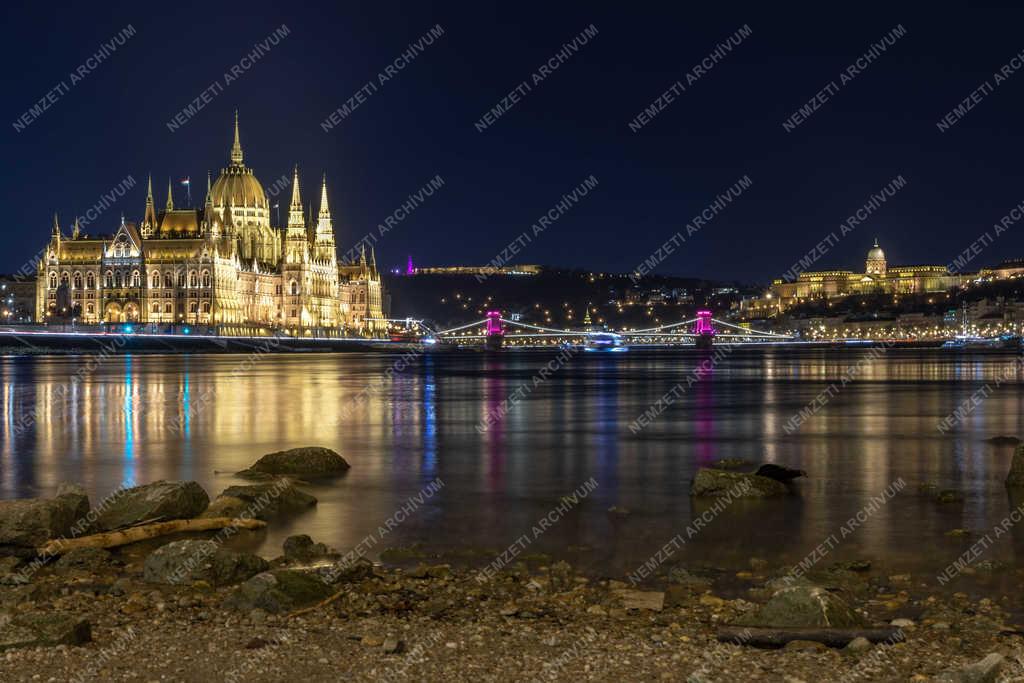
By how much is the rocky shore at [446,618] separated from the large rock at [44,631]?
0.05 ft

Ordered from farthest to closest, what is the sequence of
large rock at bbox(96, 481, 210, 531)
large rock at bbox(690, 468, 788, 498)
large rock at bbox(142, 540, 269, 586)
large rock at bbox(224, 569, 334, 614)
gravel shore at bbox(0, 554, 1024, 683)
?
large rock at bbox(690, 468, 788, 498) → large rock at bbox(96, 481, 210, 531) → large rock at bbox(142, 540, 269, 586) → large rock at bbox(224, 569, 334, 614) → gravel shore at bbox(0, 554, 1024, 683)

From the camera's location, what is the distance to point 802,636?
7.62 m

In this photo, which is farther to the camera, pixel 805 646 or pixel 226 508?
pixel 226 508

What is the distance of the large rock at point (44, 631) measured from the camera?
7.31 m

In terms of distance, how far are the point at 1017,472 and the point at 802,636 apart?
8856 millimetres

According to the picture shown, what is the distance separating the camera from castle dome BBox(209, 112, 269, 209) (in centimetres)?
14050

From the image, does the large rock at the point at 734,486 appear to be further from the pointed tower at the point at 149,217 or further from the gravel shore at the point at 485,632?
the pointed tower at the point at 149,217

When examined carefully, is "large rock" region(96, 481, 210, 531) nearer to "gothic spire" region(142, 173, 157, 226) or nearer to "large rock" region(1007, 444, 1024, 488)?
"large rock" region(1007, 444, 1024, 488)

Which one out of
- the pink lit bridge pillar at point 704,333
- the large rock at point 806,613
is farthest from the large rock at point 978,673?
the pink lit bridge pillar at point 704,333

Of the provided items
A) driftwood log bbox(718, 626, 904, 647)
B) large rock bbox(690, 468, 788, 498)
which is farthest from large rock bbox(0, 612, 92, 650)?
large rock bbox(690, 468, 788, 498)

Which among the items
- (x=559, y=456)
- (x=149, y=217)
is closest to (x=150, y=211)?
(x=149, y=217)

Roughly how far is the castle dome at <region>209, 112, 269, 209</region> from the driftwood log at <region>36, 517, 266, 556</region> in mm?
132419

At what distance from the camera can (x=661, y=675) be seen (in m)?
6.80

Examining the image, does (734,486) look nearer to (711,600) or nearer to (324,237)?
(711,600)
